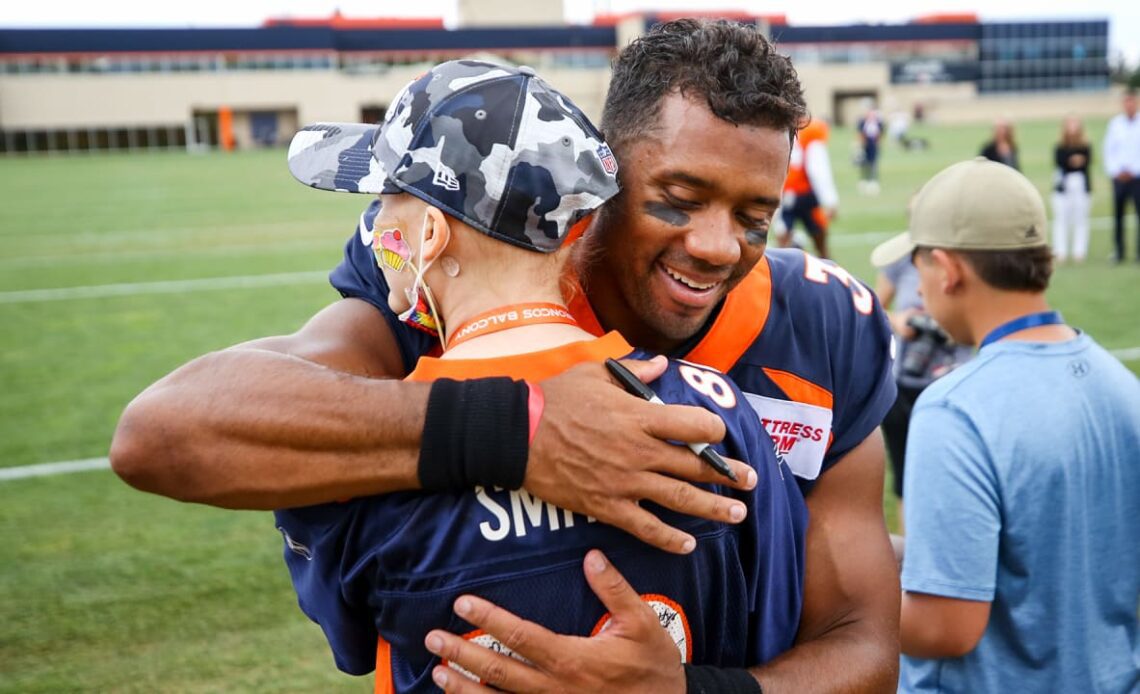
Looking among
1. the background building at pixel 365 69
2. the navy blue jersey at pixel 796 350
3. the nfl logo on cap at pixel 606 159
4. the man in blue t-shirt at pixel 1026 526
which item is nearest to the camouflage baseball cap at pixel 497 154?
the nfl logo on cap at pixel 606 159

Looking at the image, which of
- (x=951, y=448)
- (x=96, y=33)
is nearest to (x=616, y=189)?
(x=951, y=448)

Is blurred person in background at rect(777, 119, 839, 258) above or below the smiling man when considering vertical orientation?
below

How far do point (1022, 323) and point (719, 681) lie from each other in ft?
5.13

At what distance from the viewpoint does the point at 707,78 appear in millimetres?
1962

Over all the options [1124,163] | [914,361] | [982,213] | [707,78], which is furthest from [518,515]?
[1124,163]

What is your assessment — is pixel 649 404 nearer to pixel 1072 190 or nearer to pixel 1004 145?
pixel 1072 190

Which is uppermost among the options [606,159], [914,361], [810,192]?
[606,159]

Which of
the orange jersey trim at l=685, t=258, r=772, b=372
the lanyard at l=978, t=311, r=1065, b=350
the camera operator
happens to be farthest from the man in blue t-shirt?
the camera operator

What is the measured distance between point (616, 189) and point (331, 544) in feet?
2.42

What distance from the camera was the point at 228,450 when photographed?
164cm

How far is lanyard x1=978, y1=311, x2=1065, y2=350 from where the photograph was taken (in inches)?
109

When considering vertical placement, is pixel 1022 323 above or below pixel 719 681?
above

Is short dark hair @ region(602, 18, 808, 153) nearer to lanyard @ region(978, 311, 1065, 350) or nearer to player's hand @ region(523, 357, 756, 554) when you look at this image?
player's hand @ region(523, 357, 756, 554)

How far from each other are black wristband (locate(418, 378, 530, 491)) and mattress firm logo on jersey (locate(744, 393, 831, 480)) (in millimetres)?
722
